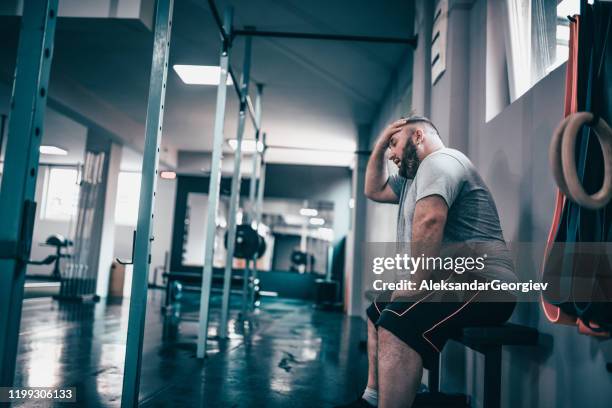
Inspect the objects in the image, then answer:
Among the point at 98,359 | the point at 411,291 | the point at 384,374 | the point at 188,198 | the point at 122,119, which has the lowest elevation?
the point at 98,359

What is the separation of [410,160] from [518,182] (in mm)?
444

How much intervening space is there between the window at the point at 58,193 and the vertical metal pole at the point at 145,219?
10.2 meters

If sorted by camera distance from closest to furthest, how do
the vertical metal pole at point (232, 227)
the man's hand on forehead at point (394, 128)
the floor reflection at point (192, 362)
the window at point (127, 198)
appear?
1. the man's hand on forehead at point (394, 128)
2. the floor reflection at point (192, 362)
3. the vertical metal pole at point (232, 227)
4. the window at point (127, 198)

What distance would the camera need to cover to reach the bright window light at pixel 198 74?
18.1 ft

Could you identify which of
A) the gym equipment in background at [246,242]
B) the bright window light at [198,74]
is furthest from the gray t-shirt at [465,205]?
the bright window light at [198,74]

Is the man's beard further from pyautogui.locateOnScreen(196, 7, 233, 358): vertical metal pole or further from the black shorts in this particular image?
pyautogui.locateOnScreen(196, 7, 233, 358): vertical metal pole

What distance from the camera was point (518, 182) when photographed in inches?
73.2

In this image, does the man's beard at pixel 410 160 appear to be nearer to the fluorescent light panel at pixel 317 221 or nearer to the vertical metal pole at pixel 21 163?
the vertical metal pole at pixel 21 163

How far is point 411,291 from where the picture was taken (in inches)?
57.0

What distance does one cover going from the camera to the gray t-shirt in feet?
4.91

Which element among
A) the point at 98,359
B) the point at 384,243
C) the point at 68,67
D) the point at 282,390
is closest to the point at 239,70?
the point at 68,67

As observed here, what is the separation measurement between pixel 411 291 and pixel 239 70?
4802mm

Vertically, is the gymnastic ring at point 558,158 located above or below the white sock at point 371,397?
above

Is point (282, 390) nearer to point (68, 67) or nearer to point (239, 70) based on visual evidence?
point (239, 70)
